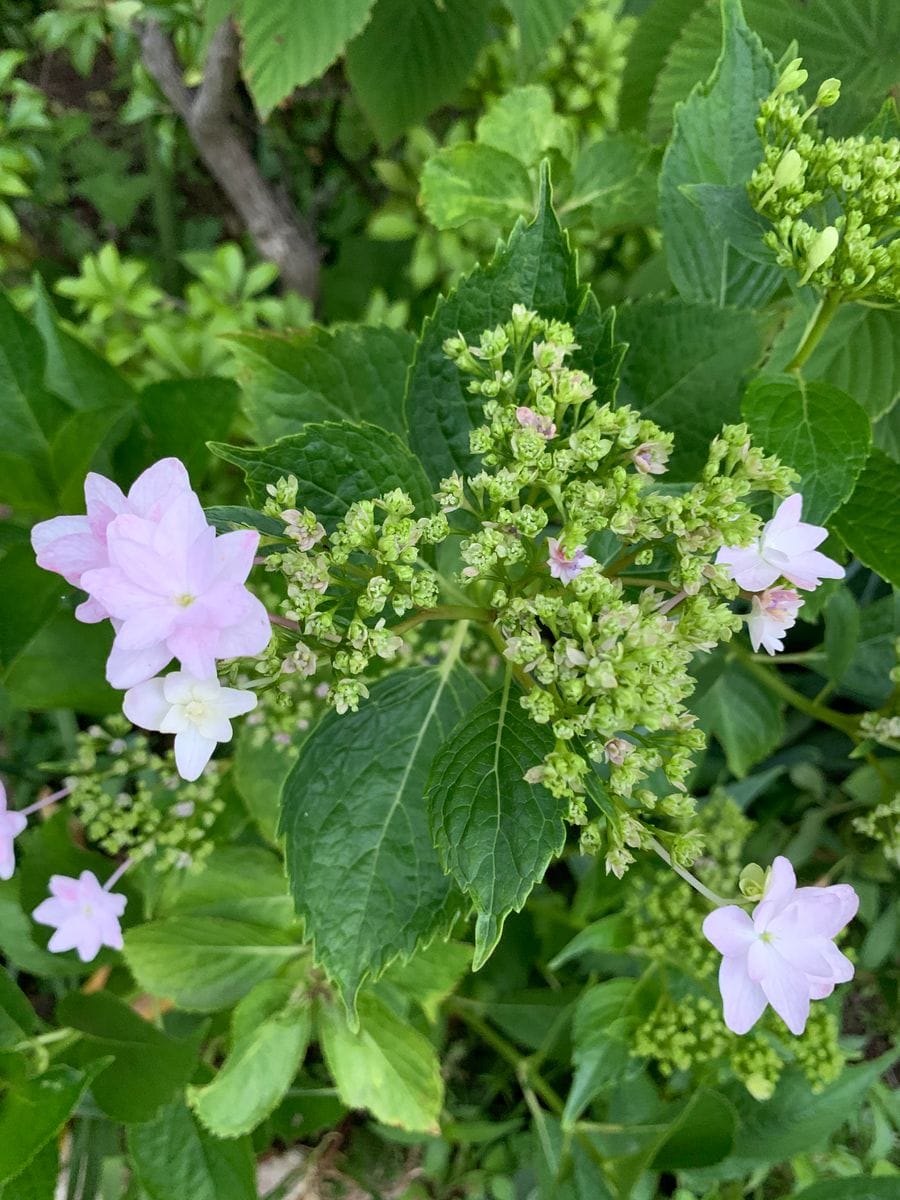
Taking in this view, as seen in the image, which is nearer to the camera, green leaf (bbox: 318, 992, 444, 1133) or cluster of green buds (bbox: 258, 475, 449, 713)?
cluster of green buds (bbox: 258, 475, 449, 713)

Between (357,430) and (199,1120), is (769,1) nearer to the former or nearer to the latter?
(357,430)

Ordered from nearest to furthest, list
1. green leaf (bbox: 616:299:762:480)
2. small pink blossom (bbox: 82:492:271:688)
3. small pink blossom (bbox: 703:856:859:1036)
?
small pink blossom (bbox: 82:492:271:688)
small pink blossom (bbox: 703:856:859:1036)
green leaf (bbox: 616:299:762:480)

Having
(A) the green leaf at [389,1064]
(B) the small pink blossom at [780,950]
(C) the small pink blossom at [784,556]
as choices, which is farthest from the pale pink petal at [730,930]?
(A) the green leaf at [389,1064]

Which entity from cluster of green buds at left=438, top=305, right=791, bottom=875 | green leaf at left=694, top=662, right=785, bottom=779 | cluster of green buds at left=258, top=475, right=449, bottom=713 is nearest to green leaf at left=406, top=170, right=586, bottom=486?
cluster of green buds at left=438, top=305, right=791, bottom=875

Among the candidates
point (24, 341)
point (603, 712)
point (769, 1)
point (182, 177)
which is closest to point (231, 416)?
→ point (24, 341)

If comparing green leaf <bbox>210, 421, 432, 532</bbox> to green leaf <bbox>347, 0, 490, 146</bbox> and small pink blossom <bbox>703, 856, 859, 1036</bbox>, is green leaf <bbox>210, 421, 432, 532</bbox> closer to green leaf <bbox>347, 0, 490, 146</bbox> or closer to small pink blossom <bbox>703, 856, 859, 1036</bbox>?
small pink blossom <bbox>703, 856, 859, 1036</bbox>
